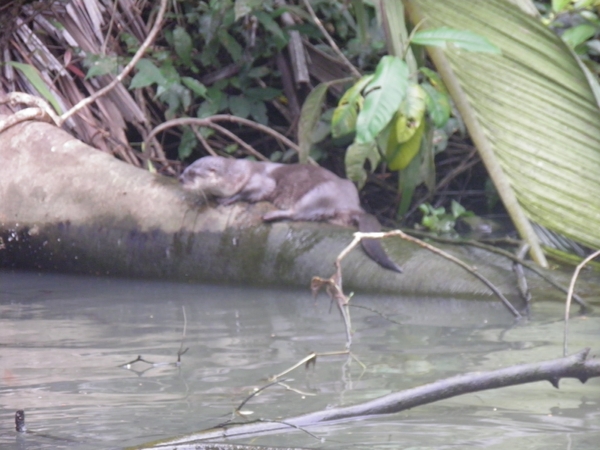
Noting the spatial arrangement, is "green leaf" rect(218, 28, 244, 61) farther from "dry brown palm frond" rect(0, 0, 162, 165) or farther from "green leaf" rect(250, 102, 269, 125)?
"dry brown palm frond" rect(0, 0, 162, 165)

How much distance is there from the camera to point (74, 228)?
165 inches

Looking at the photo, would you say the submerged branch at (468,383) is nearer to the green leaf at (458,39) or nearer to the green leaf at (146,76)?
the green leaf at (458,39)

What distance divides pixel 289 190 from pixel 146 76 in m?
1.28

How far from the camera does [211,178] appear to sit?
4.46 m

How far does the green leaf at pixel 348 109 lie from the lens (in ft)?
12.5

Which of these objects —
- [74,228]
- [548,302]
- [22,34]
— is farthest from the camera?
[22,34]

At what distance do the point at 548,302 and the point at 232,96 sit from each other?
272 cm

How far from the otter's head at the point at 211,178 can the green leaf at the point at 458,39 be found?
4.24ft

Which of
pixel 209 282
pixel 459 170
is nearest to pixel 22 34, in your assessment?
pixel 209 282

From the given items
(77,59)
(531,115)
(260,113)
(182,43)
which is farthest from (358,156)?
(77,59)

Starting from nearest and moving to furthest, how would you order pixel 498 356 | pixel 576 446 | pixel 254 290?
pixel 576 446 → pixel 498 356 → pixel 254 290

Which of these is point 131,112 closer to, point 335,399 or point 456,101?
point 456,101

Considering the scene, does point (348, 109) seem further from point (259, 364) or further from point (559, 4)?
point (259, 364)

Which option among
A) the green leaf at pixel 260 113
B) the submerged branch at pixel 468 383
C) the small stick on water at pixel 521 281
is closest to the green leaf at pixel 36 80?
the green leaf at pixel 260 113
